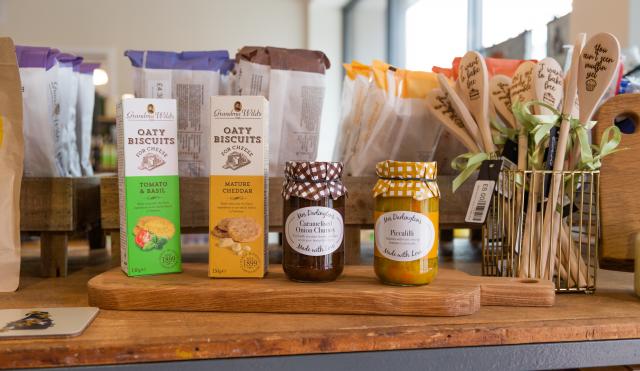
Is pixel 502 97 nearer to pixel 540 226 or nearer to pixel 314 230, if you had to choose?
pixel 540 226

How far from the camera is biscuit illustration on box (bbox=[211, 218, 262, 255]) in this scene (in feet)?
2.94

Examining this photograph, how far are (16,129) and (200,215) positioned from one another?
1.09ft

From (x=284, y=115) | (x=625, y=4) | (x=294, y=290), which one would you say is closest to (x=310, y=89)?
(x=284, y=115)

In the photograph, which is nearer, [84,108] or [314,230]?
[314,230]

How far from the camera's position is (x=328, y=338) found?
695mm

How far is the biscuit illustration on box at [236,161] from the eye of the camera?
890mm

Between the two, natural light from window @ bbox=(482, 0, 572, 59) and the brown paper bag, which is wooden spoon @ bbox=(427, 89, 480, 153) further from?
natural light from window @ bbox=(482, 0, 572, 59)

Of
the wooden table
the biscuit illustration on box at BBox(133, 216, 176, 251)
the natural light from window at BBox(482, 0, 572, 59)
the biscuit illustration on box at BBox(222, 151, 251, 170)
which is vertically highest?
the natural light from window at BBox(482, 0, 572, 59)

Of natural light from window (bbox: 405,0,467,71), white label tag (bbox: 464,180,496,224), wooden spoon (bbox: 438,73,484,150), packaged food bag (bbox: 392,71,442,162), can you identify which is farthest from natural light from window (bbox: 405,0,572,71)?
white label tag (bbox: 464,180,496,224)

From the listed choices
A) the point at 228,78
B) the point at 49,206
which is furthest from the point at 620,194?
the point at 49,206

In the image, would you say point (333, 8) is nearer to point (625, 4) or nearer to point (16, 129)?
point (625, 4)

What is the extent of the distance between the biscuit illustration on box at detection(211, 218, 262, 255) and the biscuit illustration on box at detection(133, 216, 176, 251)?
9 centimetres

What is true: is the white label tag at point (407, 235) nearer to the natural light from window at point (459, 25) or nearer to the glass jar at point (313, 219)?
the glass jar at point (313, 219)

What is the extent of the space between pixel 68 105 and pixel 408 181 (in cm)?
72
